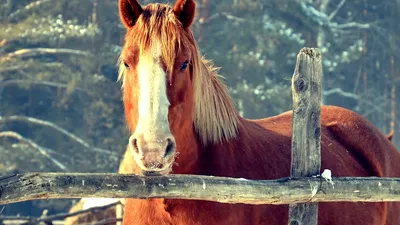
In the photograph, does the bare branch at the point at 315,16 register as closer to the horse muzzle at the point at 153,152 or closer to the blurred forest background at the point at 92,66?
the blurred forest background at the point at 92,66

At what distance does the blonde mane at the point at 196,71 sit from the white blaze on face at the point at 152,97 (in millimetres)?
57

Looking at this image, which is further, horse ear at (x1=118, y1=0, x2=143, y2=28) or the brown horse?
horse ear at (x1=118, y1=0, x2=143, y2=28)

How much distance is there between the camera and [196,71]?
3873 millimetres

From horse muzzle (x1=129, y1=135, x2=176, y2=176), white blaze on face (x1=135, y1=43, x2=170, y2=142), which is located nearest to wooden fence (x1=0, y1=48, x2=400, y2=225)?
horse muzzle (x1=129, y1=135, x2=176, y2=176)

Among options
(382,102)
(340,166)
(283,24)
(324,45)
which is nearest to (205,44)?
(283,24)

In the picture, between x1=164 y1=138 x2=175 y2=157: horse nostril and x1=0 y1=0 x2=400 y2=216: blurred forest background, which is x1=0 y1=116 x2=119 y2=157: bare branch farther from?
x1=164 y1=138 x2=175 y2=157: horse nostril

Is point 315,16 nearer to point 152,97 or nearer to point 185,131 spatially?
point 185,131

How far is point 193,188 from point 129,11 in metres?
1.08

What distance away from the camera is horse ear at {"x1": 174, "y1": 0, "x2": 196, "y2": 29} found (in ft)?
12.6

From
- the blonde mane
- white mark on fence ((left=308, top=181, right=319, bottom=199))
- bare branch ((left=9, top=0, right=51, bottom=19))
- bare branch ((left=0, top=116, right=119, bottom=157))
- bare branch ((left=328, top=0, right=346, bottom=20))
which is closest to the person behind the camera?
the blonde mane

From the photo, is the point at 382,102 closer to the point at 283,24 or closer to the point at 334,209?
the point at 283,24

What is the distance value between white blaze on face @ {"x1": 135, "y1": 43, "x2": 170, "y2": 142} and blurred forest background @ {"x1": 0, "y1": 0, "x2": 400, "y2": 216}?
48.4 feet

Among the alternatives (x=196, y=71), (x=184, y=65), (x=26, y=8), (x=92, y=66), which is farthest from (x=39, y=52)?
(x=184, y=65)

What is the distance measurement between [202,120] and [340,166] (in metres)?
1.27
